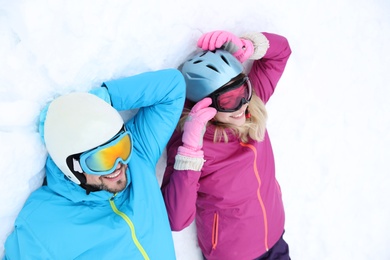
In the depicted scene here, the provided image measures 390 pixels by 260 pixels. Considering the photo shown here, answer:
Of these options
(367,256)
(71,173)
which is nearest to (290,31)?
(71,173)

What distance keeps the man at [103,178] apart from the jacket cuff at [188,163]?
0.36 ft

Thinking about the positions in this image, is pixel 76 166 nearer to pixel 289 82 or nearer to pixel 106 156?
pixel 106 156

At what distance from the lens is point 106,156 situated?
1.64 meters

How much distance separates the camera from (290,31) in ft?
8.67

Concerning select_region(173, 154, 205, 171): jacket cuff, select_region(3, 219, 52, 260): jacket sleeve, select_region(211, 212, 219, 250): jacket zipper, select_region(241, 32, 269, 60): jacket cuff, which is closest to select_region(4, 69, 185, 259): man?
select_region(3, 219, 52, 260): jacket sleeve

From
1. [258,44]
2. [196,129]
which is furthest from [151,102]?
[258,44]

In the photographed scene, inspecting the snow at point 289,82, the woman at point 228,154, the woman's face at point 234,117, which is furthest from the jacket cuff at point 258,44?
the woman's face at point 234,117

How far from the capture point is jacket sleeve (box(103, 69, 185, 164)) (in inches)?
72.2

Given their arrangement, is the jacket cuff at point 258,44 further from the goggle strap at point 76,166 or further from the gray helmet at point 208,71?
the goggle strap at point 76,166

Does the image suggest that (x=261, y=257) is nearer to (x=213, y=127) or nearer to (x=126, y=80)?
(x=213, y=127)

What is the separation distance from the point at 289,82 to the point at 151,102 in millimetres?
1189

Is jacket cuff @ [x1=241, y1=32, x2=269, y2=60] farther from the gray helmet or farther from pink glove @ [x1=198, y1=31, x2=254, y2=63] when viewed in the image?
the gray helmet

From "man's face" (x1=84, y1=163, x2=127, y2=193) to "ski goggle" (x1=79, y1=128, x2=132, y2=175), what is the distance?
6cm

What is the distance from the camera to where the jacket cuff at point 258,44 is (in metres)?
2.22
